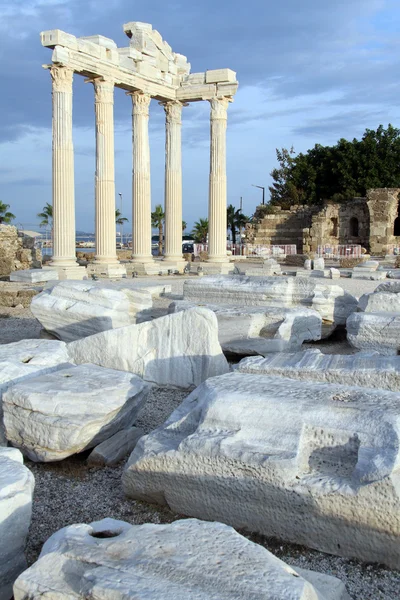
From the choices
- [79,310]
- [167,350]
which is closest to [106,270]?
[79,310]

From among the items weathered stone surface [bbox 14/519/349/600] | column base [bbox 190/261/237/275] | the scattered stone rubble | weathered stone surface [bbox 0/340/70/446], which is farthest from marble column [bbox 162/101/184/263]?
weathered stone surface [bbox 14/519/349/600]

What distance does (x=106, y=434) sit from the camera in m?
4.61

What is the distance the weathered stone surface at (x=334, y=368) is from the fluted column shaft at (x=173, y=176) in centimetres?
1605

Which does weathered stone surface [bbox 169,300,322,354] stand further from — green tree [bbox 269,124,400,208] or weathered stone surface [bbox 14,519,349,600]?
green tree [bbox 269,124,400,208]

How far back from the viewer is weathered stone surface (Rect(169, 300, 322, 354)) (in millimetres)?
7355

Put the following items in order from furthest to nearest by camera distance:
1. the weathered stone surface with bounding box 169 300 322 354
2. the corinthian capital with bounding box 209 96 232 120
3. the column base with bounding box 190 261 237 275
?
the column base with bounding box 190 261 237 275
the corinthian capital with bounding box 209 96 232 120
the weathered stone surface with bounding box 169 300 322 354

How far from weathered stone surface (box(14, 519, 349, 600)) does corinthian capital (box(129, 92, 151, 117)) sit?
1822 cm

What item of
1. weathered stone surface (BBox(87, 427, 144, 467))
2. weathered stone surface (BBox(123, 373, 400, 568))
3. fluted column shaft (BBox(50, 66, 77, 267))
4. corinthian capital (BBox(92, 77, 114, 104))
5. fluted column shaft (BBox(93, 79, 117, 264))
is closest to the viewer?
weathered stone surface (BBox(123, 373, 400, 568))

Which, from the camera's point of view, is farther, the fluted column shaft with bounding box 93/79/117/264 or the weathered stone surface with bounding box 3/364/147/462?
the fluted column shaft with bounding box 93/79/117/264

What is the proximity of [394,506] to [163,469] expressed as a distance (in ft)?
4.40

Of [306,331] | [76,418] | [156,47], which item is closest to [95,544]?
[76,418]

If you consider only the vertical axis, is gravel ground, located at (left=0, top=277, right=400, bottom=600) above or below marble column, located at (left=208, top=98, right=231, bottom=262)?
below

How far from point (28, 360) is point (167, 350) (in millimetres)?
1405

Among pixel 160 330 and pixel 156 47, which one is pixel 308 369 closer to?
pixel 160 330
